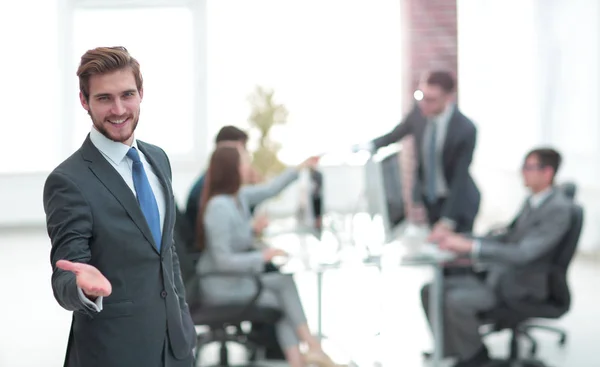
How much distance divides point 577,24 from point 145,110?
3.10m

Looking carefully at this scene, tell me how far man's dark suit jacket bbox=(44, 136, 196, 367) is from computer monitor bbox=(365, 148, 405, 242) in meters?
1.91

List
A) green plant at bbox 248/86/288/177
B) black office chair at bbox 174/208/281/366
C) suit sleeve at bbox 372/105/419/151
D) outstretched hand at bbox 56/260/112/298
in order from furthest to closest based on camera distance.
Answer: green plant at bbox 248/86/288/177
suit sleeve at bbox 372/105/419/151
black office chair at bbox 174/208/281/366
outstretched hand at bbox 56/260/112/298

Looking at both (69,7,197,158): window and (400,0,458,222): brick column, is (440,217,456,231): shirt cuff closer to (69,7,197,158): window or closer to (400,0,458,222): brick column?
(400,0,458,222): brick column

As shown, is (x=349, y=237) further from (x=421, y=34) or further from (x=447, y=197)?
(x=421, y=34)

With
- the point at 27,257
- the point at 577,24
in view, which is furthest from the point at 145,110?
the point at 577,24

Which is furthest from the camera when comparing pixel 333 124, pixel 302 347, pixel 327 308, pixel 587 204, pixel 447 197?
pixel 333 124

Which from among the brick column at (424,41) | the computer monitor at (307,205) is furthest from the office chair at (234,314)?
the brick column at (424,41)

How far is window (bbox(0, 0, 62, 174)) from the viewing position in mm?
6113

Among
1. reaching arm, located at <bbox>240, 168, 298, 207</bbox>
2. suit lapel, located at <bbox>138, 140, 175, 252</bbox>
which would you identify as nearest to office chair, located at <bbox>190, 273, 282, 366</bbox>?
reaching arm, located at <bbox>240, 168, 298, 207</bbox>

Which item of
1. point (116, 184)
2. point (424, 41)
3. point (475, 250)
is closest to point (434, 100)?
point (475, 250)

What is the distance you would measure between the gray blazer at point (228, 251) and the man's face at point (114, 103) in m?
1.83

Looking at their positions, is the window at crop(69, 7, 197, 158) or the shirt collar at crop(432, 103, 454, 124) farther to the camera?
the window at crop(69, 7, 197, 158)

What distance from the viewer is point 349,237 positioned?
3555 mm

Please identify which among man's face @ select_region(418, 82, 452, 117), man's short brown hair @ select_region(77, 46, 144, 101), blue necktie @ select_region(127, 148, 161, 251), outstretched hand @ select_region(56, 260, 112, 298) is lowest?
outstretched hand @ select_region(56, 260, 112, 298)
